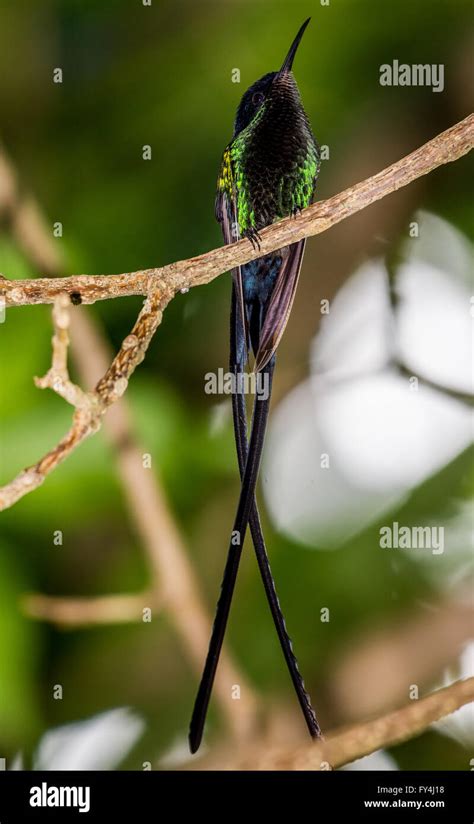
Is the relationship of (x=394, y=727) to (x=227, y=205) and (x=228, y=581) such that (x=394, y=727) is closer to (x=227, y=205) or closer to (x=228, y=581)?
(x=228, y=581)

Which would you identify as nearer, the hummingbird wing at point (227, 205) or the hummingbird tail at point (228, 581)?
the hummingbird tail at point (228, 581)

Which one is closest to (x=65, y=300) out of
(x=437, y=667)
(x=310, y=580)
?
(x=310, y=580)

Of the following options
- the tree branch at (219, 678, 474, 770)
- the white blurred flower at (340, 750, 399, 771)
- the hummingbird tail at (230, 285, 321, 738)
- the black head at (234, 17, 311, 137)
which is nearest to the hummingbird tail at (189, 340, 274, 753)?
the hummingbird tail at (230, 285, 321, 738)

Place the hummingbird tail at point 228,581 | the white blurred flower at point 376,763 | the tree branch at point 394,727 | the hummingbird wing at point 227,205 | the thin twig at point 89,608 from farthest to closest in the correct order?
1. the white blurred flower at point 376,763
2. the hummingbird wing at point 227,205
3. the thin twig at point 89,608
4. the hummingbird tail at point 228,581
5. the tree branch at point 394,727

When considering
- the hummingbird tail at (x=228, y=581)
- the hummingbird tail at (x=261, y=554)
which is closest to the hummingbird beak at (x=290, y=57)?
the hummingbird tail at (x=261, y=554)

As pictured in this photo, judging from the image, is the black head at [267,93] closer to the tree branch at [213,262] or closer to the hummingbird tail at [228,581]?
the tree branch at [213,262]

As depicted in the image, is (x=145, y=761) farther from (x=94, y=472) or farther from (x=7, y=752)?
(x=94, y=472)

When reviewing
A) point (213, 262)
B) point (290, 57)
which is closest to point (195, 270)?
point (213, 262)
